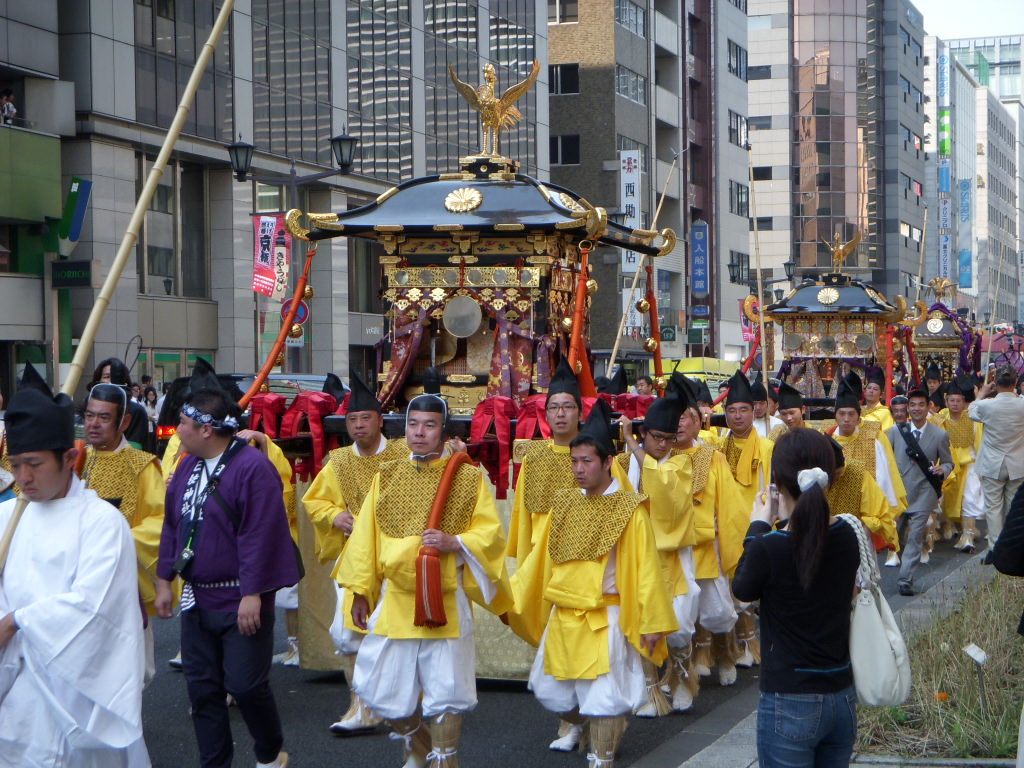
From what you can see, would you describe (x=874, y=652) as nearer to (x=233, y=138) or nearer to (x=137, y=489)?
(x=137, y=489)

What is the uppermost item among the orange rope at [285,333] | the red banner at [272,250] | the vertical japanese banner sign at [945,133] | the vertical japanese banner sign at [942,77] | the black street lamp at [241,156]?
the vertical japanese banner sign at [942,77]

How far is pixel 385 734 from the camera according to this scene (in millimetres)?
7316

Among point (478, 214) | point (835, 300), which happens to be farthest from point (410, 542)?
point (835, 300)

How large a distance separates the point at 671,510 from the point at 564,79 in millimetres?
41404

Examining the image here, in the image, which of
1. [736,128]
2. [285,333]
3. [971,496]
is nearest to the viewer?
[285,333]

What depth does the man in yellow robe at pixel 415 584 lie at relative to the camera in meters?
5.96

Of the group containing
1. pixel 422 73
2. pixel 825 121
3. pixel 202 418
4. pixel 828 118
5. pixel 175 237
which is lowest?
pixel 202 418

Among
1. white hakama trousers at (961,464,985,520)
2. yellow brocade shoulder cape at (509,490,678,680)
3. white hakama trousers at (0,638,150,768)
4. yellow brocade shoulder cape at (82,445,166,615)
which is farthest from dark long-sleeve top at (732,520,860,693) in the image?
white hakama trousers at (961,464,985,520)

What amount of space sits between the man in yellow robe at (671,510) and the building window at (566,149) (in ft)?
132

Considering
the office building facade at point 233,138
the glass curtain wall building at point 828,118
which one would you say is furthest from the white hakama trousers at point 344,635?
the glass curtain wall building at point 828,118

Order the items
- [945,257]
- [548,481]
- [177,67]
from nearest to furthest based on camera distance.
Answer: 1. [548,481]
2. [177,67]
3. [945,257]

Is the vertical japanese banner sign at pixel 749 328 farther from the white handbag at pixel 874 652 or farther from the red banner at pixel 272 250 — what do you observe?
the red banner at pixel 272 250

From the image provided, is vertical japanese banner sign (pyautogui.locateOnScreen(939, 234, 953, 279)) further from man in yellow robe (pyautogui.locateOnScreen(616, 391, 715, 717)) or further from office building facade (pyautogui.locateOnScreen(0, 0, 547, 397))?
man in yellow robe (pyautogui.locateOnScreen(616, 391, 715, 717))

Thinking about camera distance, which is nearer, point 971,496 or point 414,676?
point 414,676
